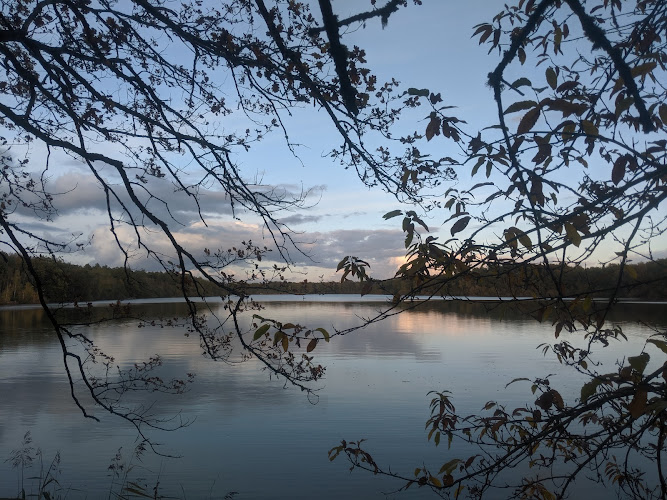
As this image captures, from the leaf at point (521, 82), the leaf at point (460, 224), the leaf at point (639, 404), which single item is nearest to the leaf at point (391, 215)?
the leaf at point (460, 224)

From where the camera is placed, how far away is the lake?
603cm

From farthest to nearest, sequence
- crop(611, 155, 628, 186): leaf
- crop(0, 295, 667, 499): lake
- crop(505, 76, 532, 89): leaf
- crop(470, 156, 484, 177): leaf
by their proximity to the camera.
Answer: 1. crop(0, 295, 667, 499): lake
2. crop(470, 156, 484, 177): leaf
3. crop(505, 76, 532, 89): leaf
4. crop(611, 155, 628, 186): leaf

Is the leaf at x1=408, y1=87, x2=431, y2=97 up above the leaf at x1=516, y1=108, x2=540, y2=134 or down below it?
above

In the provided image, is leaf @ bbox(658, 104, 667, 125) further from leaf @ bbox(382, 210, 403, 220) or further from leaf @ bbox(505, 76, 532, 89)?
leaf @ bbox(382, 210, 403, 220)

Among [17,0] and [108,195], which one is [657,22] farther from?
[17,0]

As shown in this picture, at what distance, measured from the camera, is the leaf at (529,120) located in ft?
5.25

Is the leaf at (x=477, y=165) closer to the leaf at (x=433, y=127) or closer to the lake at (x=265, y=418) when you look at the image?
the leaf at (x=433, y=127)

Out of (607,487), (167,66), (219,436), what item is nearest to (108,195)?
(167,66)

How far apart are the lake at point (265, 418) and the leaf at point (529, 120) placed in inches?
31.0

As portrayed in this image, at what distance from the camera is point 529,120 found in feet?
5.29

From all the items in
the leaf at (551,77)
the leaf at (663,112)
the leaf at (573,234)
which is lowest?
the leaf at (573,234)

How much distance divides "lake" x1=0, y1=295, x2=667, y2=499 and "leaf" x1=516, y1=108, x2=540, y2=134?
31.0 inches

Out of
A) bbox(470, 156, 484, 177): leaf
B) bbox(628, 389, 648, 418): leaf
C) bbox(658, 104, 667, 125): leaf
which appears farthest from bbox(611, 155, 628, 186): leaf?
bbox(628, 389, 648, 418): leaf

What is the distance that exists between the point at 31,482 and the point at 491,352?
13.5 m
